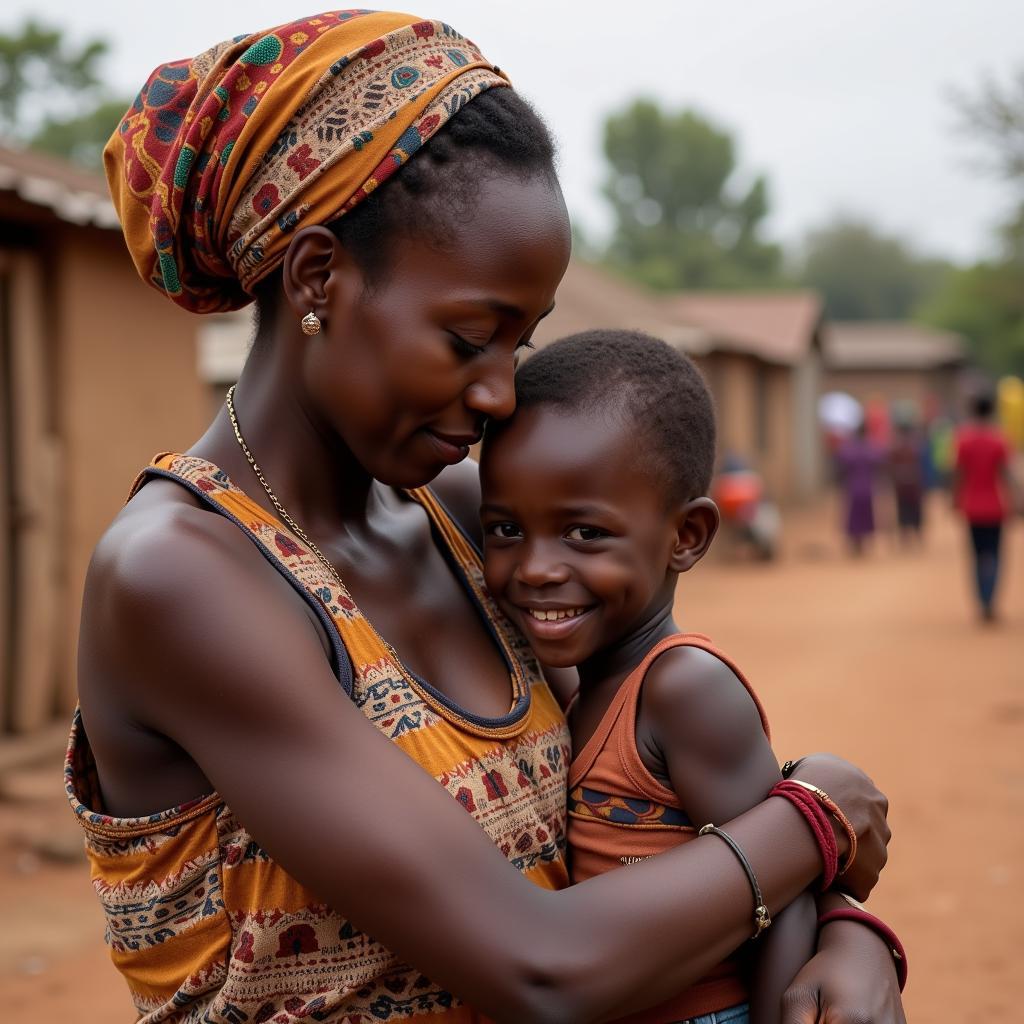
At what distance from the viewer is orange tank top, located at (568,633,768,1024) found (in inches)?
76.0

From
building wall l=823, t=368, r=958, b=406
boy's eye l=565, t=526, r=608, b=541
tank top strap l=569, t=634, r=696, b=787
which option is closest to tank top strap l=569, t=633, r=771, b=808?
tank top strap l=569, t=634, r=696, b=787

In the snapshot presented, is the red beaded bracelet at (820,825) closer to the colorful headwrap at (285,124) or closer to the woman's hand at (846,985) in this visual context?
the woman's hand at (846,985)

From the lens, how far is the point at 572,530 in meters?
2.13

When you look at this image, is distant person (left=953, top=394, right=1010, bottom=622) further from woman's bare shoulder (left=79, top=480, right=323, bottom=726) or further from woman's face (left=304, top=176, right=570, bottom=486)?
woman's bare shoulder (left=79, top=480, right=323, bottom=726)

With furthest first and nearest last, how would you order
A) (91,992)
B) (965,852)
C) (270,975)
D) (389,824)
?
(965,852) < (91,992) < (270,975) < (389,824)

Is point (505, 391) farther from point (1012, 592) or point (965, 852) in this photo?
point (1012, 592)

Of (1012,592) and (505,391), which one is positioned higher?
(505,391)

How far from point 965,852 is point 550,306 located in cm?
538

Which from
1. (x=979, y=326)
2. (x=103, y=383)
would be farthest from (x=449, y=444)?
(x=979, y=326)

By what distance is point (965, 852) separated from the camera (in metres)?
6.39

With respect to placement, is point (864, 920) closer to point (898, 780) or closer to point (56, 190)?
point (898, 780)

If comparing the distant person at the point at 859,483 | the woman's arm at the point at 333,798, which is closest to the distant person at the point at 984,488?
the distant person at the point at 859,483

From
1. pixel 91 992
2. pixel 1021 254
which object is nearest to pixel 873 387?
pixel 1021 254

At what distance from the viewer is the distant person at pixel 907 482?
18.5 metres
